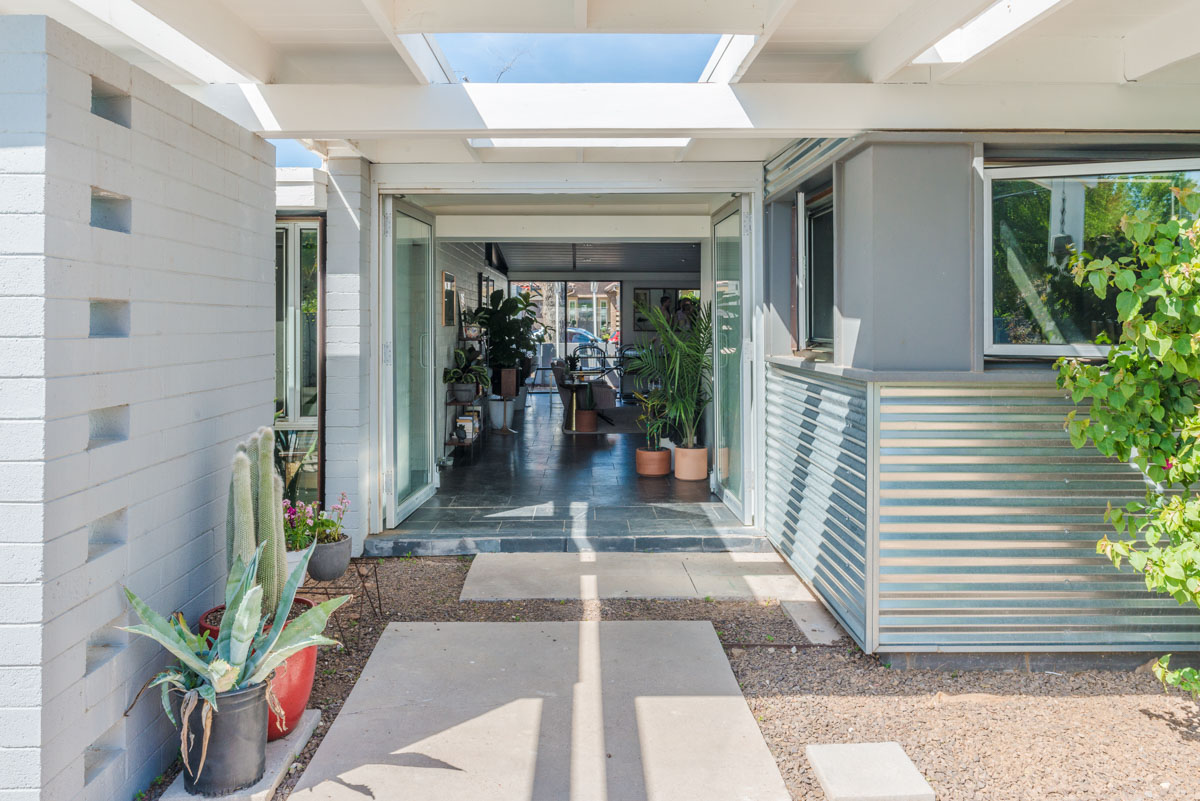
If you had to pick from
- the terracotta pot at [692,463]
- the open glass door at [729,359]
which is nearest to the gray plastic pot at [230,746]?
the open glass door at [729,359]

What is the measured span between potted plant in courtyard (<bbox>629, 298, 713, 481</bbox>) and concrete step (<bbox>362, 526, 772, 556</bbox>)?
176 centimetres

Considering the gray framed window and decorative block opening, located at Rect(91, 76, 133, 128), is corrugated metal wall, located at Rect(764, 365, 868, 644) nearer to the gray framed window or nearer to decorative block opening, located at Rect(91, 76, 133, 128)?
the gray framed window

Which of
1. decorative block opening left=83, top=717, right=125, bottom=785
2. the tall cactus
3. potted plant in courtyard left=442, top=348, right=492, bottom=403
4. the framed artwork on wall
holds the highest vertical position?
the framed artwork on wall

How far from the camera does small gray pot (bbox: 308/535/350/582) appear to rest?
157 inches

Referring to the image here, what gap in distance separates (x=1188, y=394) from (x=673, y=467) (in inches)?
193

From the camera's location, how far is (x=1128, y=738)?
295cm

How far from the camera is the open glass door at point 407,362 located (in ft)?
17.3

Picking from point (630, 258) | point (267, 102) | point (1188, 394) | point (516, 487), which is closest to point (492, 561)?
point (516, 487)

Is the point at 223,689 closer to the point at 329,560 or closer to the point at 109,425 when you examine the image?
Answer: the point at 109,425

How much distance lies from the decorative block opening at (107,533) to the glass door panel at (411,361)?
2840 millimetres

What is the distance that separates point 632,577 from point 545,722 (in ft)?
5.60

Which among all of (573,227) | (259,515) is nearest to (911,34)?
(259,515)

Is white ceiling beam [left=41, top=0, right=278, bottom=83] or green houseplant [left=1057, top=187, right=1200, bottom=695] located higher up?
white ceiling beam [left=41, top=0, right=278, bottom=83]

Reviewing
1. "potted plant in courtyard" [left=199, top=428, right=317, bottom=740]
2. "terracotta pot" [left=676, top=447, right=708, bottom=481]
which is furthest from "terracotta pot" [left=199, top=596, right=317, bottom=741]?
"terracotta pot" [left=676, top=447, right=708, bottom=481]
